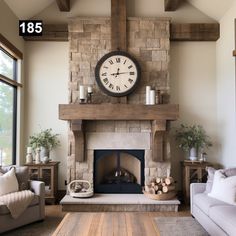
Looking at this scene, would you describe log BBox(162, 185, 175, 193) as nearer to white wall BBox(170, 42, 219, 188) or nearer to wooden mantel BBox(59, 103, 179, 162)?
white wall BBox(170, 42, 219, 188)

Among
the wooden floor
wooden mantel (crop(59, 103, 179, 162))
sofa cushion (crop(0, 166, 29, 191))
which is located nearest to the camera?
the wooden floor

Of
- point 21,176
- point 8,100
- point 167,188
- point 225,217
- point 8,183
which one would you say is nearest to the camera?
point 225,217

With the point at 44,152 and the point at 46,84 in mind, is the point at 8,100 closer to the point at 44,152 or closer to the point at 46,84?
the point at 46,84

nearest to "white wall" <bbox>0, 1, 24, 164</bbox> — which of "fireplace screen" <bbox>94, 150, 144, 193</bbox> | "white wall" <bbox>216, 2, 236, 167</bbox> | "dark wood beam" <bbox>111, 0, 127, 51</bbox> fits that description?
"fireplace screen" <bbox>94, 150, 144, 193</bbox>

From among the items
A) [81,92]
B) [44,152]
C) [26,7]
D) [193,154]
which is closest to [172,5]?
[81,92]

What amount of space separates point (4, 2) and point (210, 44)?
378 centimetres

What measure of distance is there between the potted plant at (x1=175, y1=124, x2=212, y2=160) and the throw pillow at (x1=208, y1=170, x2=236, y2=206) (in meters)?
1.43

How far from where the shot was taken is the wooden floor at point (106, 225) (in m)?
2.74

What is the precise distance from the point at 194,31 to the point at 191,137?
6.54 feet

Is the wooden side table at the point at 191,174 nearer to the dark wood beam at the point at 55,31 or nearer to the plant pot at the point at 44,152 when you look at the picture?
the plant pot at the point at 44,152

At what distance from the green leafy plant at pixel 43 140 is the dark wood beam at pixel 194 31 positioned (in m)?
2.92

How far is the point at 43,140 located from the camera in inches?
212

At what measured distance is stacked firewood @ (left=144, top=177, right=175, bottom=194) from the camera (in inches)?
197

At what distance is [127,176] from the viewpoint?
557cm
